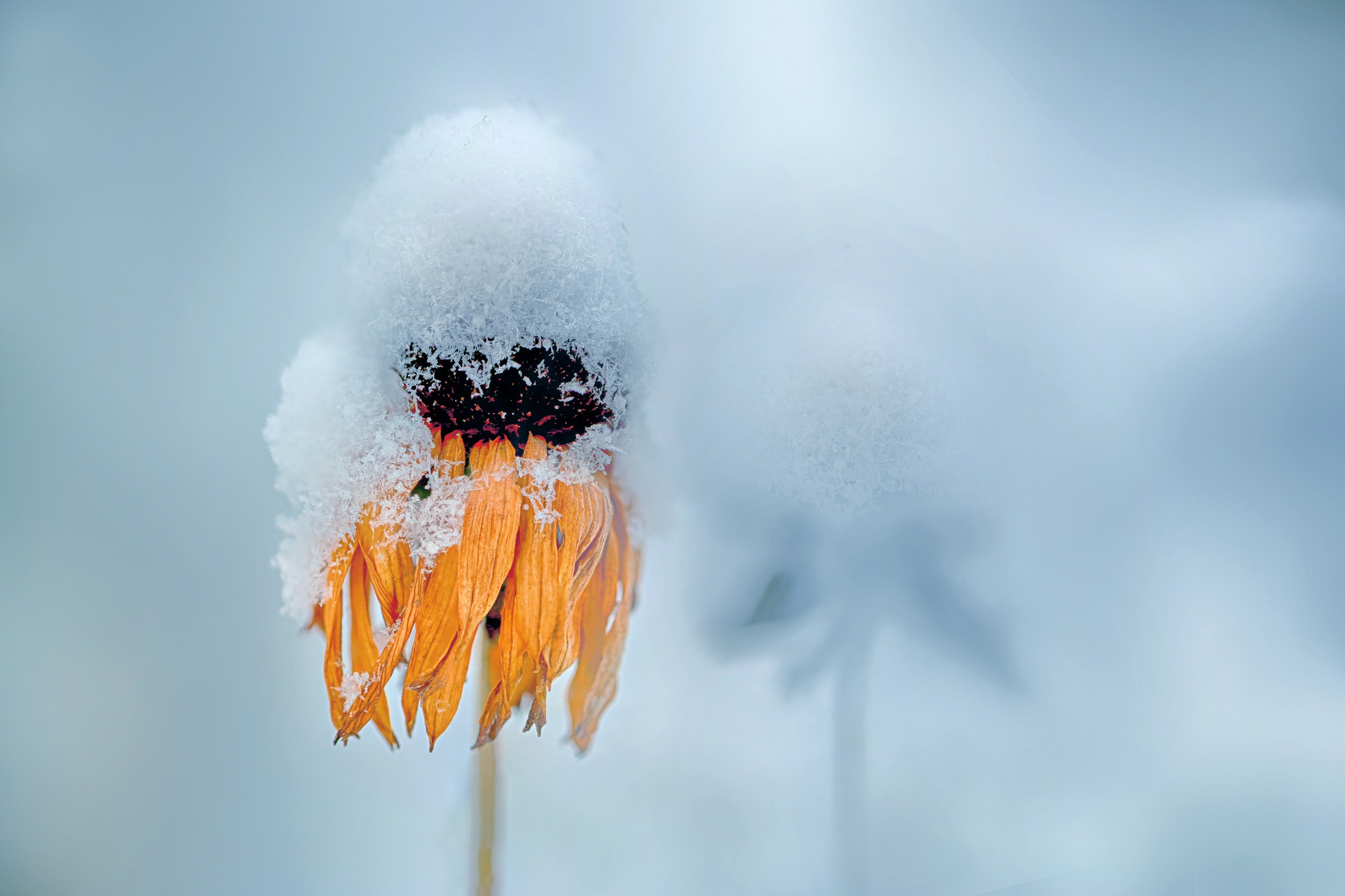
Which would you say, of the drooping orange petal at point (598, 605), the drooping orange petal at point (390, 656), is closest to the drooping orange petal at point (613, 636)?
the drooping orange petal at point (598, 605)

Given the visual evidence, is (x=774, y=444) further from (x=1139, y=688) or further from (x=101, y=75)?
(x=101, y=75)

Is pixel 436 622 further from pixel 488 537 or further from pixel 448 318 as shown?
pixel 448 318

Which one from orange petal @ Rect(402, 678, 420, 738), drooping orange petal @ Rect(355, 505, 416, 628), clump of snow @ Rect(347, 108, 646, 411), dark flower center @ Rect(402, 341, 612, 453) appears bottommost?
orange petal @ Rect(402, 678, 420, 738)

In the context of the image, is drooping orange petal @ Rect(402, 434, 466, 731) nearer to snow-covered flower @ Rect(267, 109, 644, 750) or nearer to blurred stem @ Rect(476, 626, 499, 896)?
snow-covered flower @ Rect(267, 109, 644, 750)

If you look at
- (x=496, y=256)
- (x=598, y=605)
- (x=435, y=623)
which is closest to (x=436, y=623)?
(x=435, y=623)

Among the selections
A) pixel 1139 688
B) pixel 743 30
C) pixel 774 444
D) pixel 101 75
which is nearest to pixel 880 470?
pixel 774 444

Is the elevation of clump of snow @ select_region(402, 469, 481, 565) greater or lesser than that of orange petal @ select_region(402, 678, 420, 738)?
greater

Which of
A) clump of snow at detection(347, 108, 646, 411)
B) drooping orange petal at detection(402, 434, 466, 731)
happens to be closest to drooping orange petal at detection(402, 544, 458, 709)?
drooping orange petal at detection(402, 434, 466, 731)
